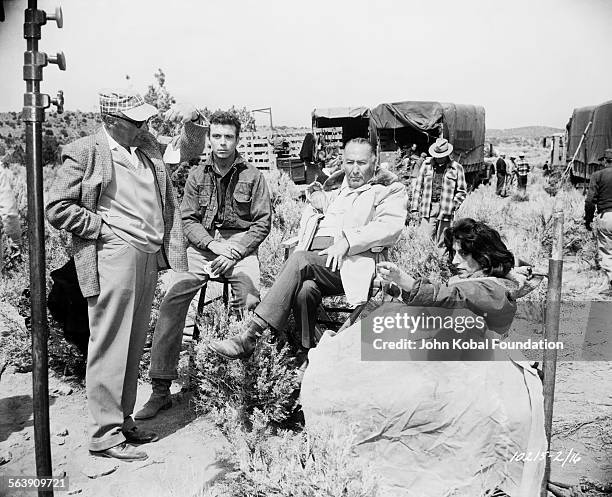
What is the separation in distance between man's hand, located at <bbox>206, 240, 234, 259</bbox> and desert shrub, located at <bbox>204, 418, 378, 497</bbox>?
46.7 inches

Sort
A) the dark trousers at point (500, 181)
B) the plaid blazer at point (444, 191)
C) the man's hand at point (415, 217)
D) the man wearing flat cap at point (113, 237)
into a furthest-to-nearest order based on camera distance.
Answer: the dark trousers at point (500, 181) < the man's hand at point (415, 217) < the plaid blazer at point (444, 191) < the man wearing flat cap at point (113, 237)

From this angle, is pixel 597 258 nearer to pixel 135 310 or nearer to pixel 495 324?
pixel 495 324

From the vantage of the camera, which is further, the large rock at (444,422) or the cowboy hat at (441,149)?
the cowboy hat at (441,149)

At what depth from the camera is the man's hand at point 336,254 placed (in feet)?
10.9

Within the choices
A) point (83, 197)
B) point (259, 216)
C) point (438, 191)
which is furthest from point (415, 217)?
point (83, 197)

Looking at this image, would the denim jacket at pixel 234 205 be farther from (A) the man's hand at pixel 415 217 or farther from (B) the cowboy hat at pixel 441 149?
(A) the man's hand at pixel 415 217

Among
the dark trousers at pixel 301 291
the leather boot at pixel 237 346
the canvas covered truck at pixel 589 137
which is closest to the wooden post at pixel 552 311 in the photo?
the dark trousers at pixel 301 291

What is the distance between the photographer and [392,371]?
289 centimetres

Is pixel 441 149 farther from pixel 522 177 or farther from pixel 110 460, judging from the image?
pixel 522 177

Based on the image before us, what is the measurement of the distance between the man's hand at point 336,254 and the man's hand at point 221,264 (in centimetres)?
68

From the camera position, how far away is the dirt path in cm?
282

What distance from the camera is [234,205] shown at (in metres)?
3.96

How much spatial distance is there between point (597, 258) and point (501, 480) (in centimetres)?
551

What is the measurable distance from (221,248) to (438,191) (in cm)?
452
